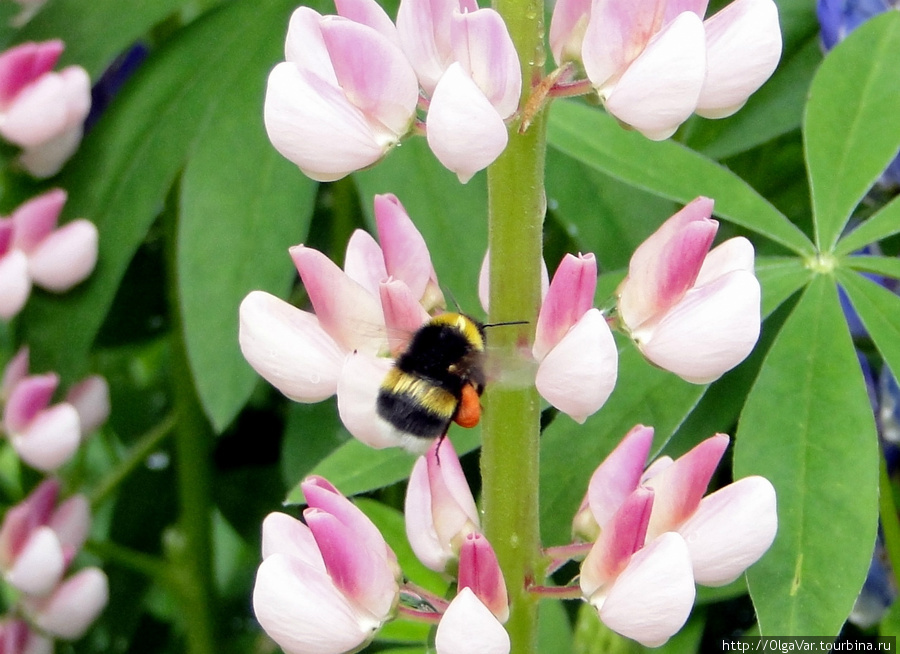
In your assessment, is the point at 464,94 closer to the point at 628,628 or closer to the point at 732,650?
the point at 628,628

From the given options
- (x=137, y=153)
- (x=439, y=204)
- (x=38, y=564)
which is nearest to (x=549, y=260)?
(x=439, y=204)

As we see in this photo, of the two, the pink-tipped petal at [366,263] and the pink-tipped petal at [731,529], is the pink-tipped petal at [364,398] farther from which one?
the pink-tipped petal at [731,529]

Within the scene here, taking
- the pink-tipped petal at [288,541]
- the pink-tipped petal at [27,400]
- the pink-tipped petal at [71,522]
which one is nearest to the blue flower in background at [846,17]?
the pink-tipped petal at [288,541]

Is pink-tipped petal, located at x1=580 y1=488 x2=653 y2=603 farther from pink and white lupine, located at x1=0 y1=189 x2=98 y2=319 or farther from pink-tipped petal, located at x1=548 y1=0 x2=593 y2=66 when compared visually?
pink and white lupine, located at x1=0 y1=189 x2=98 y2=319

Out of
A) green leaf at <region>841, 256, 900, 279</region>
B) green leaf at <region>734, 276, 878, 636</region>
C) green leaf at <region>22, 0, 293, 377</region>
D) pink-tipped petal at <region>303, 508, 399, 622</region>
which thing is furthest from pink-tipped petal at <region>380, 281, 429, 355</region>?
green leaf at <region>22, 0, 293, 377</region>

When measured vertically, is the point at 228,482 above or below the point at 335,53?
below

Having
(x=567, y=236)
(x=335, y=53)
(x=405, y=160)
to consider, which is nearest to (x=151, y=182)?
(x=405, y=160)
